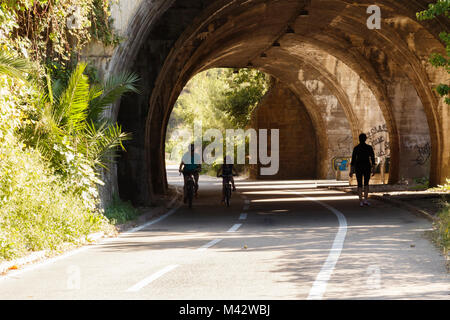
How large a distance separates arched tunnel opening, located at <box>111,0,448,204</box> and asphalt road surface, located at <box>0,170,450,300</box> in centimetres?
592

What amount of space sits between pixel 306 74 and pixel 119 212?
29.7 m

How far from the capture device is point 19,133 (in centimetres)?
1435

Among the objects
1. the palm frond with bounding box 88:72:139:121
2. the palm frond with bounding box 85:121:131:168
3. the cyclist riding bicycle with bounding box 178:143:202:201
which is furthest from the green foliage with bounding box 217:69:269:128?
the palm frond with bounding box 85:121:131:168

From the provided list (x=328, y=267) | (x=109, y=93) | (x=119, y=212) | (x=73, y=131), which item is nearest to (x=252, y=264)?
(x=328, y=267)

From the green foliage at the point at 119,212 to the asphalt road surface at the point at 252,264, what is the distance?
74 cm

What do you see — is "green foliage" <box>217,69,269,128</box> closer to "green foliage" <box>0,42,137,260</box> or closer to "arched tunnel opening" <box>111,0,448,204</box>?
"arched tunnel opening" <box>111,0,448,204</box>

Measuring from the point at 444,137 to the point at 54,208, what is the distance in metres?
18.4

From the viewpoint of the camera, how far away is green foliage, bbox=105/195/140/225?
16719mm

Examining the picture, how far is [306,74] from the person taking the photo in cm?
4553

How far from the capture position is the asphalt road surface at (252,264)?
26.0 ft

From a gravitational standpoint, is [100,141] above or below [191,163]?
above

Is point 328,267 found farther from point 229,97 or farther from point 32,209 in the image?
point 229,97
